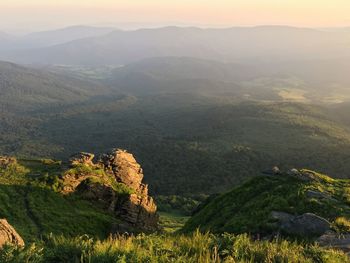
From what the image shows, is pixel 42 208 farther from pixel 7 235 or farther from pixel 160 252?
pixel 160 252

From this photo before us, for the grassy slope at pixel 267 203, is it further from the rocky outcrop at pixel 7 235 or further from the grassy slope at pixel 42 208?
the grassy slope at pixel 42 208

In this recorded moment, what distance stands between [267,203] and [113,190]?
33.8m

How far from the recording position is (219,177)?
17838cm

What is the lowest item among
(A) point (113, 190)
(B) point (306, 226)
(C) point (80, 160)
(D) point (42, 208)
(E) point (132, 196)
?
(E) point (132, 196)

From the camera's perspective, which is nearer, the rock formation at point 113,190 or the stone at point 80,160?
the rock formation at point 113,190

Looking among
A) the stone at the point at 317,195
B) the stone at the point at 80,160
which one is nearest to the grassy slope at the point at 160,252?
the stone at the point at 317,195

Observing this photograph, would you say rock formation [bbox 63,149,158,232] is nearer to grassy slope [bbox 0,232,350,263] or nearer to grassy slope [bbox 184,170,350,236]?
grassy slope [bbox 184,170,350,236]

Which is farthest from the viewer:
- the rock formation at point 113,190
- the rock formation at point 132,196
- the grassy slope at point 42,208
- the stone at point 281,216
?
the rock formation at point 132,196

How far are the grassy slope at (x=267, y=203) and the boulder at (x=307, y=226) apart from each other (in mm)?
1248

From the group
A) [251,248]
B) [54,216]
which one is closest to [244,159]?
[54,216]

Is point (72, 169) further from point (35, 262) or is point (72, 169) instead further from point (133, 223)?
point (35, 262)

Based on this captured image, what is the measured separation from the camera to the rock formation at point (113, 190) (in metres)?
53.9

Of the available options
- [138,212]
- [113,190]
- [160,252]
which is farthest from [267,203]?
[138,212]

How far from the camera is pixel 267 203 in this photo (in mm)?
26188
